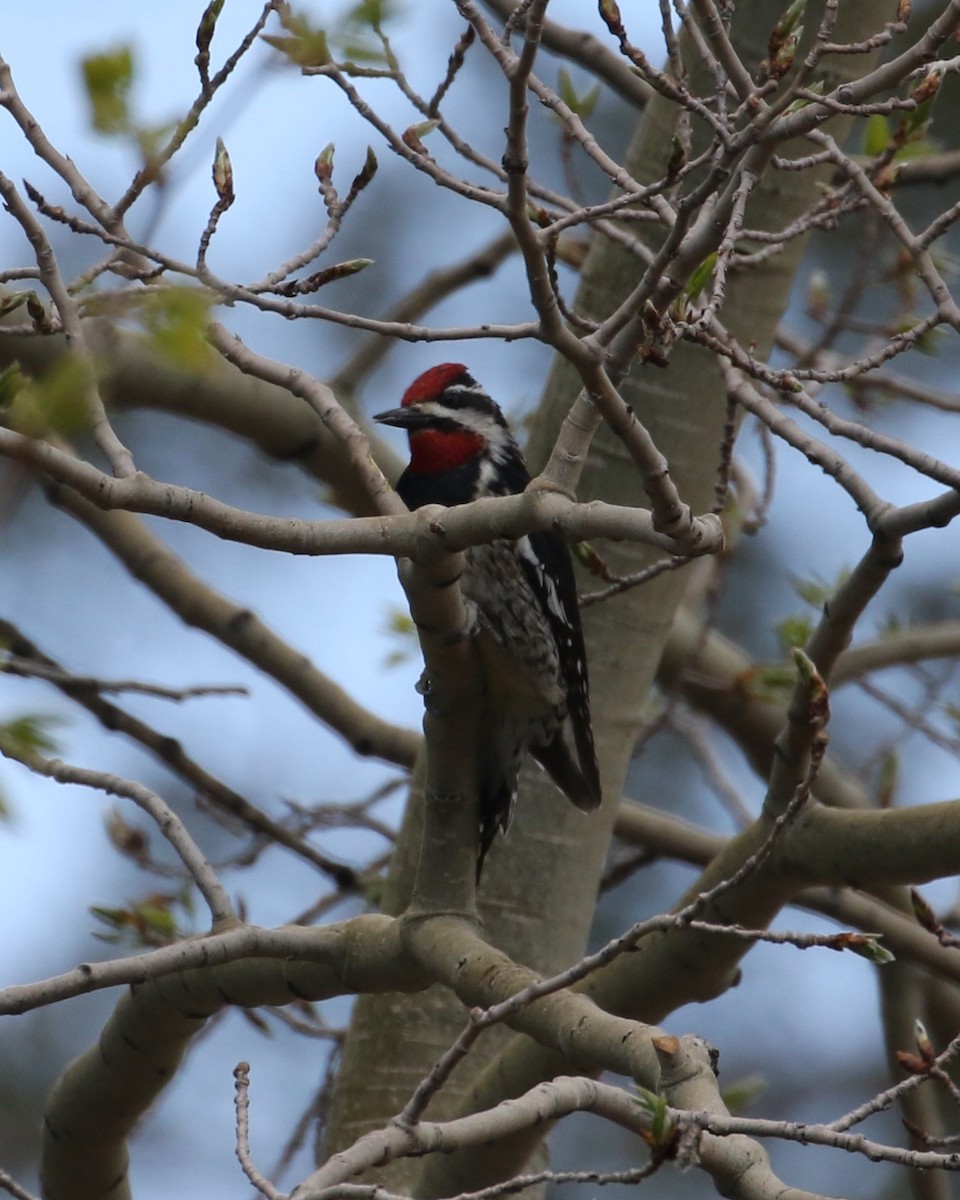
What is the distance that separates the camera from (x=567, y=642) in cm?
368

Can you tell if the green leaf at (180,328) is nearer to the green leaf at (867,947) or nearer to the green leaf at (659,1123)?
the green leaf at (659,1123)

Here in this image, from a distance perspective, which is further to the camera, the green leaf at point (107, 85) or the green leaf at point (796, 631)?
the green leaf at point (796, 631)

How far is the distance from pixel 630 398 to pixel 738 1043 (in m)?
5.39

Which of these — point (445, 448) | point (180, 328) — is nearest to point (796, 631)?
point (445, 448)

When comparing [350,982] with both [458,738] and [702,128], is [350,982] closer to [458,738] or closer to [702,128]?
[458,738]

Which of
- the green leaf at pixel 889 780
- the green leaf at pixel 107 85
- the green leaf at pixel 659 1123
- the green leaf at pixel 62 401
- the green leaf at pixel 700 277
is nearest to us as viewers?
the green leaf at pixel 62 401

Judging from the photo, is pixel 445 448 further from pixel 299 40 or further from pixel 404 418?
pixel 299 40

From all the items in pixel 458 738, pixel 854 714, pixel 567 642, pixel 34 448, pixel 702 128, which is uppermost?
pixel 854 714

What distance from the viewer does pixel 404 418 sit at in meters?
4.16

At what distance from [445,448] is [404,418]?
Answer: 0.48ft

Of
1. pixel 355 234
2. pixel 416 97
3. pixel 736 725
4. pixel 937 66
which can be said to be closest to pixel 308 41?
pixel 416 97

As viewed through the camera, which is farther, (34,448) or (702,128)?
(702,128)

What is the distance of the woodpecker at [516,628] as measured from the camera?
353cm

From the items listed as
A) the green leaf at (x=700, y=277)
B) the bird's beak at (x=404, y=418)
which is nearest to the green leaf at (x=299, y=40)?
the green leaf at (x=700, y=277)
